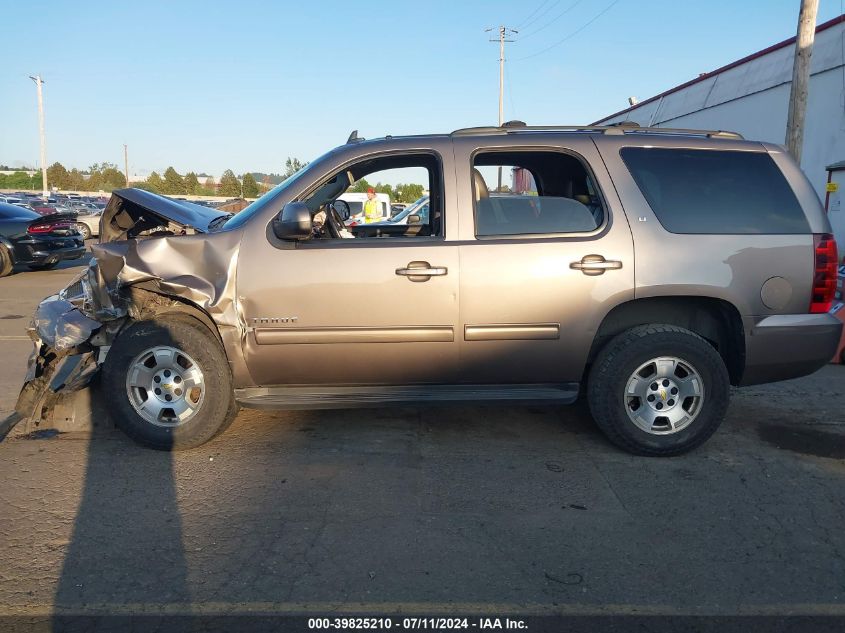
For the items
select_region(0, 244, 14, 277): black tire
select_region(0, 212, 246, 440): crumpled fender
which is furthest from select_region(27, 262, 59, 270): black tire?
select_region(0, 212, 246, 440): crumpled fender

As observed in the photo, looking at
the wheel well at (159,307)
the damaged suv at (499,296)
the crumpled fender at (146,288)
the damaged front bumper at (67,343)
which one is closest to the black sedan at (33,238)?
the damaged front bumper at (67,343)

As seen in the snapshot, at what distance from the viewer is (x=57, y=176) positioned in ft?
260

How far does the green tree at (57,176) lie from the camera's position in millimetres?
78375

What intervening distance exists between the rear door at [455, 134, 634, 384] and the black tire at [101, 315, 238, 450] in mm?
1567

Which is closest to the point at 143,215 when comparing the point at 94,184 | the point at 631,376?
the point at 631,376

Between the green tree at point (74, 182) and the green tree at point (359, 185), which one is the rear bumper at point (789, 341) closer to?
the green tree at point (359, 185)

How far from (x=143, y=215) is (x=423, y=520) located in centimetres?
309

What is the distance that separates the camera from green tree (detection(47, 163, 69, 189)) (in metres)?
78.4

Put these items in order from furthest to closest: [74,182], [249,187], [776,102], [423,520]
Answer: [74,182], [249,187], [776,102], [423,520]

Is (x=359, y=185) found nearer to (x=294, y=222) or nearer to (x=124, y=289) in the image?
(x=124, y=289)

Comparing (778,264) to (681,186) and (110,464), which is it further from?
(110,464)

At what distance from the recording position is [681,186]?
13.8 ft

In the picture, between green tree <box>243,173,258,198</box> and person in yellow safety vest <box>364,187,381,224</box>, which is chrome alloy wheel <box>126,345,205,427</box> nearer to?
person in yellow safety vest <box>364,187,381,224</box>

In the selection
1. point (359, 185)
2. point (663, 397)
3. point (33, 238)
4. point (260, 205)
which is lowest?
point (663, 397)
